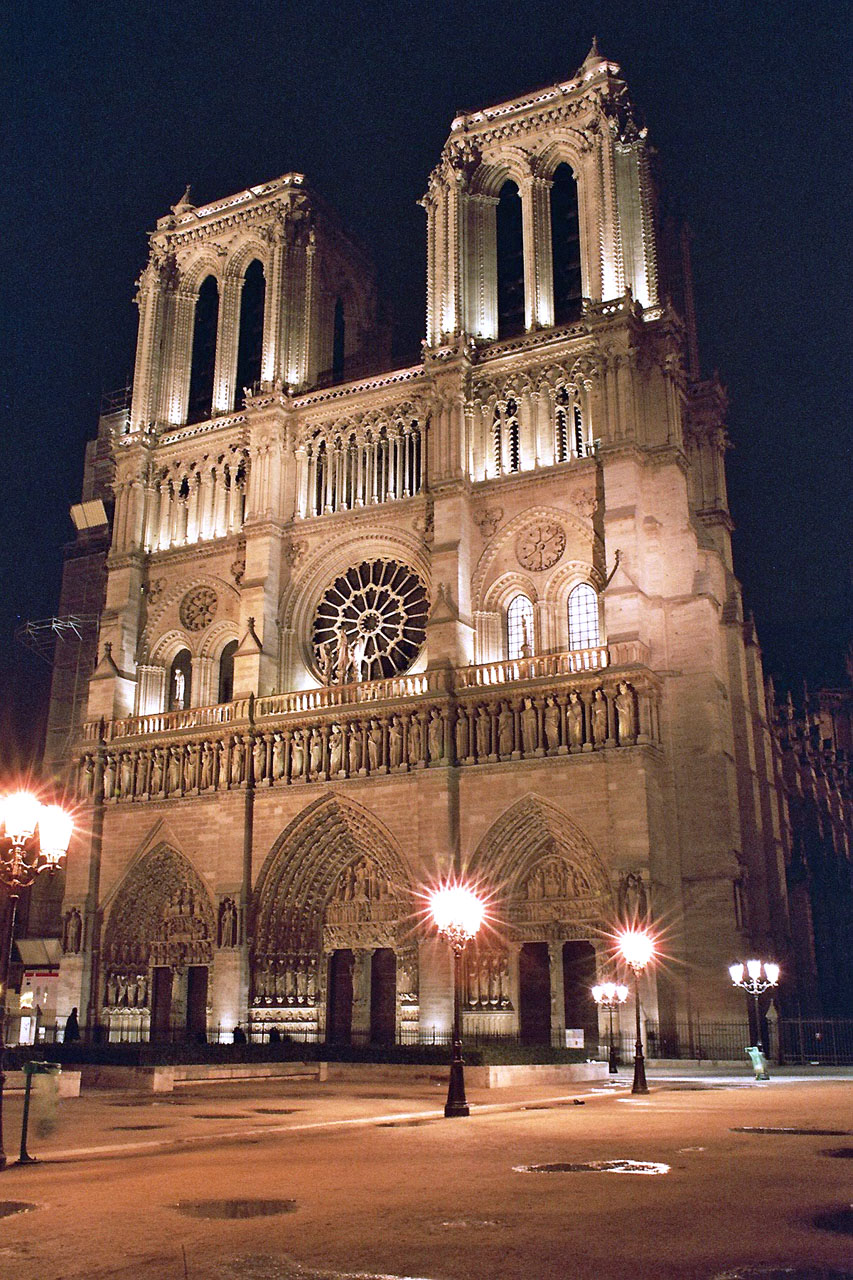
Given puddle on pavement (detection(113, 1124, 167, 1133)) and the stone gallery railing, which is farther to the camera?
the stone gallery railing

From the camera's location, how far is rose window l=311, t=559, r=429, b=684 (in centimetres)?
3478

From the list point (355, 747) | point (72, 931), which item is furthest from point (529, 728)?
point (72, 931)

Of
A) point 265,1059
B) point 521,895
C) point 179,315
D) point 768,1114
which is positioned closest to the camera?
point 768,1114

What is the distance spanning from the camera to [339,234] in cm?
4275

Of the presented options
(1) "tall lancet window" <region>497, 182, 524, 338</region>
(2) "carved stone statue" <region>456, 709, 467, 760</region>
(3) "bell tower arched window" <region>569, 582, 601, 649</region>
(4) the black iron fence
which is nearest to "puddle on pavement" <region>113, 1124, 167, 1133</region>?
(4) the black iron fence

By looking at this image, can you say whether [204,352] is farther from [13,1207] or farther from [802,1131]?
[13,1207]

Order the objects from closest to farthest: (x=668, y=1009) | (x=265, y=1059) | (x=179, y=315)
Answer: (x=265, y=1059)
(x=668, y=1009)
(x=179, y=315)

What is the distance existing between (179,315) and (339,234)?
6350mm

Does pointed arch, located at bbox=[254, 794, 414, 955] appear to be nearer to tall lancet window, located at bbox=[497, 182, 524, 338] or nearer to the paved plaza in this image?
tall lancet window, located at bbox=[497, 182, 524, 338]

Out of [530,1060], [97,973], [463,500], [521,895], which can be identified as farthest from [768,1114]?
[97,973]

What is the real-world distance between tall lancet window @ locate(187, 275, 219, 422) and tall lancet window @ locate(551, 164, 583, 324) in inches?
499

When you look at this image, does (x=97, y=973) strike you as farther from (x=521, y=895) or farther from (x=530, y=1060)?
(x=530, y=1060)

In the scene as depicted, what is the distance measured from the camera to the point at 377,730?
105 feet

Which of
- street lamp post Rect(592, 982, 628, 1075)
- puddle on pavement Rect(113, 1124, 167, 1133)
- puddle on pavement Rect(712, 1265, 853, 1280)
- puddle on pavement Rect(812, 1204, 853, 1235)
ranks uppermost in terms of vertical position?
street lamp post Rect(592, 982, 628, 1075)
